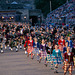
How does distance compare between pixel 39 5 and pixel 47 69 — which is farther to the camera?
pixel 39 5

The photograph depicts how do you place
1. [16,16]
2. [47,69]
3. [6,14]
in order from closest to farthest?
[47,69] < [6,14] < [16,16]

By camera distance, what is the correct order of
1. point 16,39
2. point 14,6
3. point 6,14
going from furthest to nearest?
point 14,6 → point 6,14 → point 16,39

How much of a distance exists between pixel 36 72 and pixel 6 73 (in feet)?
4.83

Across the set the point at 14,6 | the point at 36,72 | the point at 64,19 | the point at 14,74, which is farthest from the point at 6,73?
the point at 14,6

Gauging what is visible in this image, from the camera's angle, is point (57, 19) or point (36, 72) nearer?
point (36, 72)

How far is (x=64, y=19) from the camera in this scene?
5284 centimetres

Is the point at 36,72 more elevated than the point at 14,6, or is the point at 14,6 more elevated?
the point at 14,6

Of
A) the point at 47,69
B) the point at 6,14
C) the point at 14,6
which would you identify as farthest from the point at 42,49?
the point at 14,6

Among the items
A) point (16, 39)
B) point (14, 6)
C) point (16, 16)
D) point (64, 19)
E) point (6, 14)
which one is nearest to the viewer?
point (16, 39)

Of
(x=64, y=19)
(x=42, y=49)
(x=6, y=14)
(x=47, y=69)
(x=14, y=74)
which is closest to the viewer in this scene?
(x=14, y=74)

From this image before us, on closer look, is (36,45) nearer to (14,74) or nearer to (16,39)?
(14,74)

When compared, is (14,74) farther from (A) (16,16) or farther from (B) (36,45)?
(A) (16,16)

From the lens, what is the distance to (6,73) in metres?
14.7

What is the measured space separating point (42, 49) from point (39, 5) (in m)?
88.7
